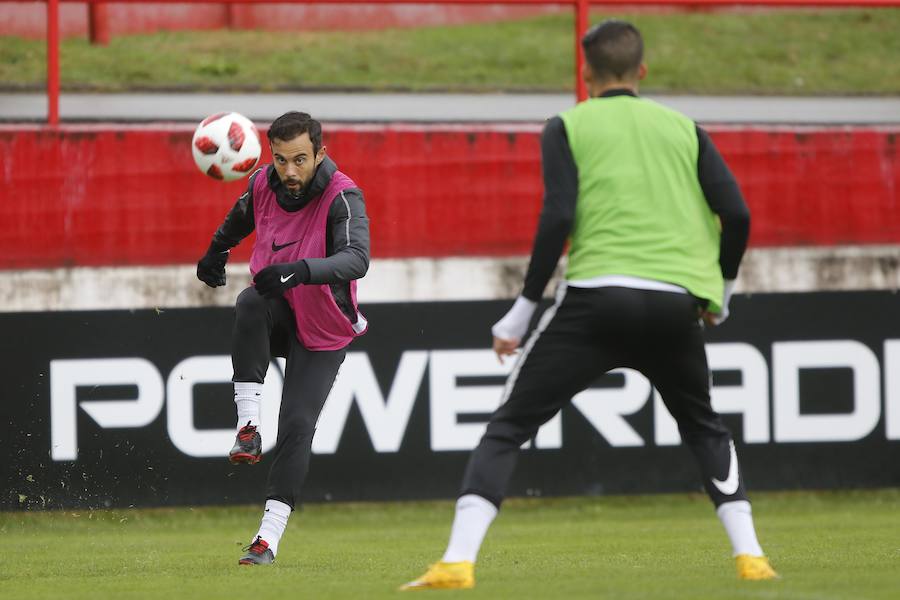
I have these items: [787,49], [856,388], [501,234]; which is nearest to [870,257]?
[856,388]

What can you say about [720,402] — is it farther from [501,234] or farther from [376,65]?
[376,65]

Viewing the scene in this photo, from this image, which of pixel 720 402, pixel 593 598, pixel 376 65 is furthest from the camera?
pixel 376 65

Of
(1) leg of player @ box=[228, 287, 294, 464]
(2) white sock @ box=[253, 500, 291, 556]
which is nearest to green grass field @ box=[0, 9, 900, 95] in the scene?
(1) leg of player @ box=[228, 287, 294, 464]

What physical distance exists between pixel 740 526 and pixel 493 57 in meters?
12.6

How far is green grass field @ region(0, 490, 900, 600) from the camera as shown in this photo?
560 centimetres

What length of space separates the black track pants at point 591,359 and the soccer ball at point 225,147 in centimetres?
258

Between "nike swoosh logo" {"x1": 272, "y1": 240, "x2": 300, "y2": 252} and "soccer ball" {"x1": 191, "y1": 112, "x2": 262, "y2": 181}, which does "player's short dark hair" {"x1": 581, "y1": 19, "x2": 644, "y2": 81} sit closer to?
"nike swoosh logo" {"x1": 272, "y1": 240, "x2": 300, "y2": 252}

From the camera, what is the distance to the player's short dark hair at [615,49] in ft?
17.1

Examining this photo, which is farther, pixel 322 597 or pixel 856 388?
pixel 856 388

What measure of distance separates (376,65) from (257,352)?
9.89 meters

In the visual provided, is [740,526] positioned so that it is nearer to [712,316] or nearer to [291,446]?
[712,316]

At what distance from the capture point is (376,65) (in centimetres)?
1639

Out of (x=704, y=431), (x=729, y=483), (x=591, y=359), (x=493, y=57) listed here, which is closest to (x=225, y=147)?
(x=591, y=359)

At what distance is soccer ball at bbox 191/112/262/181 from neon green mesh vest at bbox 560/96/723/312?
2549mm
